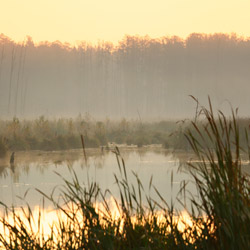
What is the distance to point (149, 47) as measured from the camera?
173 ft

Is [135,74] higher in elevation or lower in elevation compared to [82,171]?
higher

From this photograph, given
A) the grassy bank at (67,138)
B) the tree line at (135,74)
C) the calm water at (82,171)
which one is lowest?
the calm water at (82,171)

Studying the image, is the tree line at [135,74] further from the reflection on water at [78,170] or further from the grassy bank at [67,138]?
the reflection on water at [78,170]

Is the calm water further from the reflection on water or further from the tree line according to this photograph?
the tree line

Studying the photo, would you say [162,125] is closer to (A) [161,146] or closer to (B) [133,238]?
(A) [161,146]

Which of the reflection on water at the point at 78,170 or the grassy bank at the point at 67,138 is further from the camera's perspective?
the grassy bank at the point at 67,138

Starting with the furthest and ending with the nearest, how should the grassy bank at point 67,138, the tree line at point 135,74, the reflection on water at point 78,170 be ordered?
1. the tree line at point 135,74
2. the grassy bank at point 67,138
3. the reflection on water at point 78,170

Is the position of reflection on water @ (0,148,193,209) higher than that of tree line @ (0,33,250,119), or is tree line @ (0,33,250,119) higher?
tree line @ (0,33,250,119)

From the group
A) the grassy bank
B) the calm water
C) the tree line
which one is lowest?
the calm water

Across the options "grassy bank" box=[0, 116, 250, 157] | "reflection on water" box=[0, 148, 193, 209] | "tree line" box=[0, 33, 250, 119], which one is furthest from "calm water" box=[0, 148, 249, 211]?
"tree line" box=[0, 33, 250, 119]

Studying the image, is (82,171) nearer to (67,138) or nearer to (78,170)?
(78,170)

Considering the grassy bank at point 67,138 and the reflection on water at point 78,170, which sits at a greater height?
the grassy bank at point 67,138

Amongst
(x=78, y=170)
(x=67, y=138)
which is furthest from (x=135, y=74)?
(x=78, y=170)

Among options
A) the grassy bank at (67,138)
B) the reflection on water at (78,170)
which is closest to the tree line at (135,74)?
the grassy bank at (67,138)
